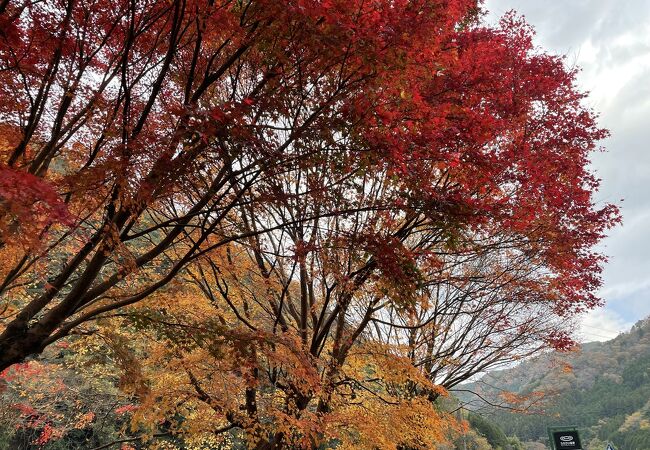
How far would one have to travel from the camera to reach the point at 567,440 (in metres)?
12.5

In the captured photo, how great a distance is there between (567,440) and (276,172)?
13.2m

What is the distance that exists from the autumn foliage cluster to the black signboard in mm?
6243

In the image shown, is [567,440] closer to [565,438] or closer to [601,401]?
[565,438]

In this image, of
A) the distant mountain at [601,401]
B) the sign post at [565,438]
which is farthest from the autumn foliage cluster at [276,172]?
the distant mountain at [601,401]

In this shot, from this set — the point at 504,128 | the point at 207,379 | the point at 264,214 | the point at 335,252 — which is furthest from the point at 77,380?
the point at 504,128

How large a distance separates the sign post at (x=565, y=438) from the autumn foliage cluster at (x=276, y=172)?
20.0ft

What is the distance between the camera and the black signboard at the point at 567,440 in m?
12.3

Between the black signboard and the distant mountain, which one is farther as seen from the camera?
the distant mountain

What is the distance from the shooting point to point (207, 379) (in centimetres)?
700

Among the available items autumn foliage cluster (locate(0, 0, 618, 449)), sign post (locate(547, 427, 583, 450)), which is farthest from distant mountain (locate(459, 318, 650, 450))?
autumn foliage cluster (locate(0, 0, 618, 449))

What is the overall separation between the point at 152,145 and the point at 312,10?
1782mm

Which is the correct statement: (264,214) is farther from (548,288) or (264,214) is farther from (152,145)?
(548,288)

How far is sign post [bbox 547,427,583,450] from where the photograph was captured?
40.4 ft

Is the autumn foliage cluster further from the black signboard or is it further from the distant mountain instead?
the distant mountain
